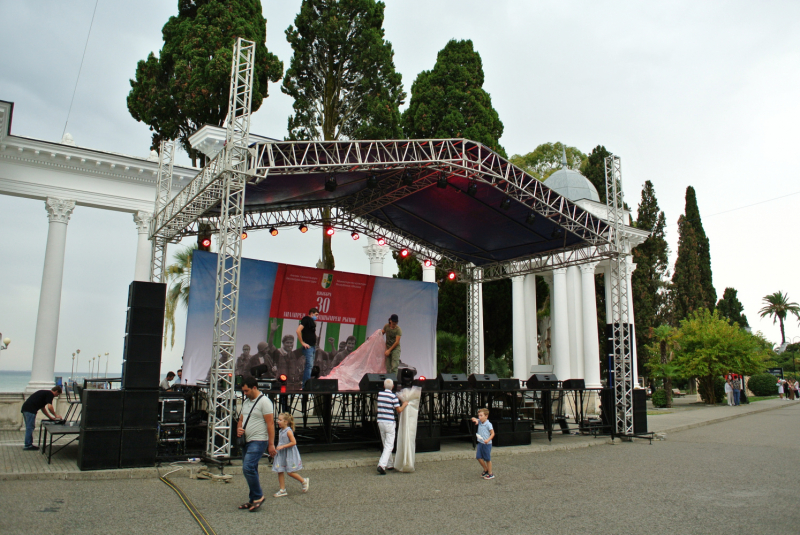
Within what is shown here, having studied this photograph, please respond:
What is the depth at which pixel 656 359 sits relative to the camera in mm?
32781

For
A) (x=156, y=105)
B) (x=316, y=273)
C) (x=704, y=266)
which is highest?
(x=156, y=105)

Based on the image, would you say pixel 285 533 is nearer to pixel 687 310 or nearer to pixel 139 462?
pixel 139 462

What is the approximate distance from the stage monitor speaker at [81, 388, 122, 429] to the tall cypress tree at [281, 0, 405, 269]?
57.4 feet

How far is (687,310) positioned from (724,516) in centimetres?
4028

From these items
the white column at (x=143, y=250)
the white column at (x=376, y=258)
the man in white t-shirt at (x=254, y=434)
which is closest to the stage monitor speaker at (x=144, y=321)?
the man in white t-shirt at (x=254, y=434)

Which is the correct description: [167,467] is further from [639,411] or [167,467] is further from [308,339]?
[639,411]

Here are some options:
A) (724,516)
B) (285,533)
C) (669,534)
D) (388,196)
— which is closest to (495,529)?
(669,534)

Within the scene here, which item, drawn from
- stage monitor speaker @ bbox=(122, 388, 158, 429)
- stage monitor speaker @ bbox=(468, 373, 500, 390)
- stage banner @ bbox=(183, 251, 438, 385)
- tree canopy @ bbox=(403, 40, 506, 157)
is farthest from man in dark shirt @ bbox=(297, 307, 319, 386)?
tree canopy @ bbox=(403, 40, 506, 157)

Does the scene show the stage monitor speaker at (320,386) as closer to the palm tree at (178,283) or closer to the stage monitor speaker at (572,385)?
the stage monitor speaker at (572,385)

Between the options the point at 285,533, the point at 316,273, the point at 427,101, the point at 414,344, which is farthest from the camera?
the point at 427,101

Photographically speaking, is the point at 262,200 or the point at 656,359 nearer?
the point at 262,200

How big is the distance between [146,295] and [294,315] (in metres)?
6.27

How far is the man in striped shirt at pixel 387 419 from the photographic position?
9445 millimetres

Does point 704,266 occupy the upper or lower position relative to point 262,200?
upper
